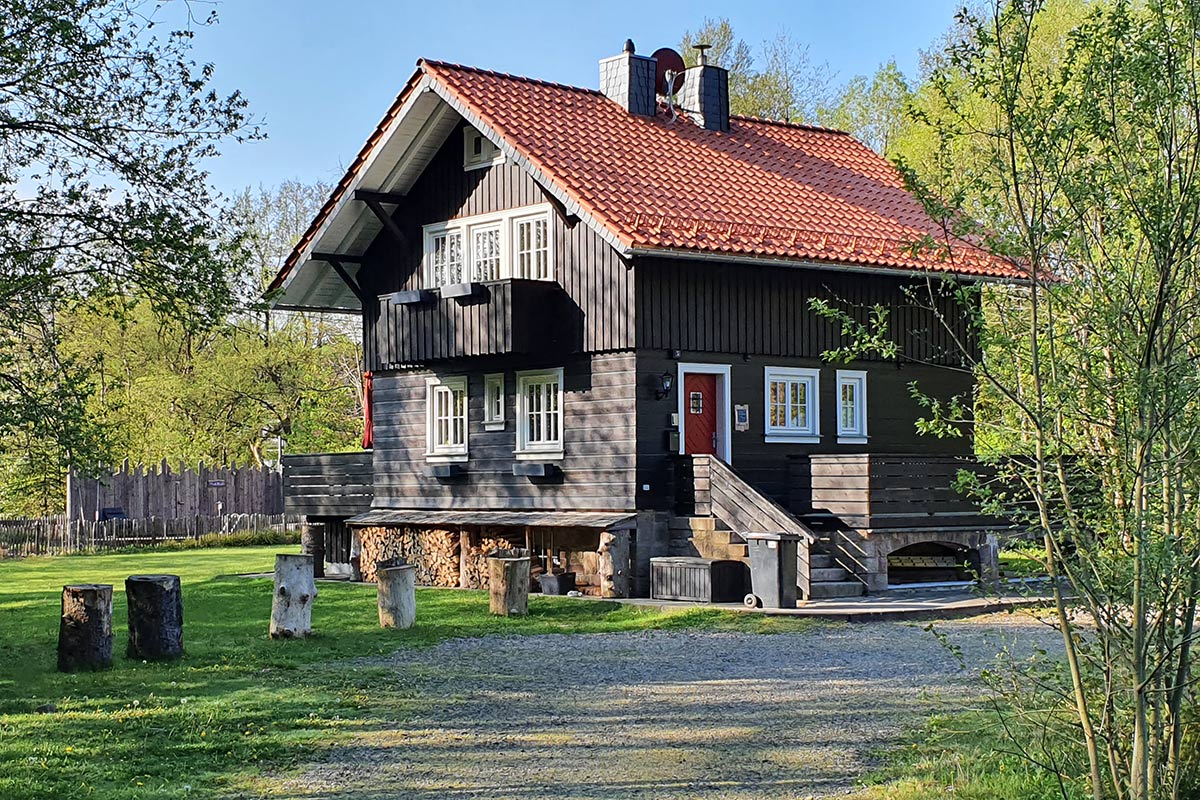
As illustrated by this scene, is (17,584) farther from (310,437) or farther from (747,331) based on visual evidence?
(310,437)

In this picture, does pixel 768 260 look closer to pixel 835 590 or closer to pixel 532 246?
pixel 532 246

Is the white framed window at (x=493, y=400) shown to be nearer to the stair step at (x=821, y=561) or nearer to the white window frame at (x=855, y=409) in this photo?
the white window frame at (x=855, y=409)

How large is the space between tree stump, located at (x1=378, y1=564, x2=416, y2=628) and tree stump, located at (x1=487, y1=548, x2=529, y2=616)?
1827mm

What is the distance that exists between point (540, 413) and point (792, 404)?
4.10 m

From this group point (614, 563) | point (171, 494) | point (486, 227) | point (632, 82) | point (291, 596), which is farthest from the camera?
point (171, 494)

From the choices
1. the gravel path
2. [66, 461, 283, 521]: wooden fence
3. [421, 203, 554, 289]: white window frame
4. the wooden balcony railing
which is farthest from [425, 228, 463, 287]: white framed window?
[66, 461, 283, 521]: wooden fence

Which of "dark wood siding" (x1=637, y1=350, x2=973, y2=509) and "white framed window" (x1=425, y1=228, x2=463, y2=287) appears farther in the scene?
"white framed window" (x1=425, y1=228, x2=463, y2=287)

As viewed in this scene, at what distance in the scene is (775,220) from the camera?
82.8 ft

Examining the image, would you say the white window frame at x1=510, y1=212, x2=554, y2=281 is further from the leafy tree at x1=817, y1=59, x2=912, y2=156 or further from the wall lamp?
the leafy tree at x1=817, y1=59, x2=912, y2=156

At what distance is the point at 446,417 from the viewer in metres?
27.7

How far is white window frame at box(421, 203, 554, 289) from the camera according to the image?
25156mm

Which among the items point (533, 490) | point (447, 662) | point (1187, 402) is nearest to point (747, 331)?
point (533, 490)

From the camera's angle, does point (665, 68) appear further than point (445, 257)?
Yes

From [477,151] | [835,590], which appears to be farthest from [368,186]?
[835,590]
